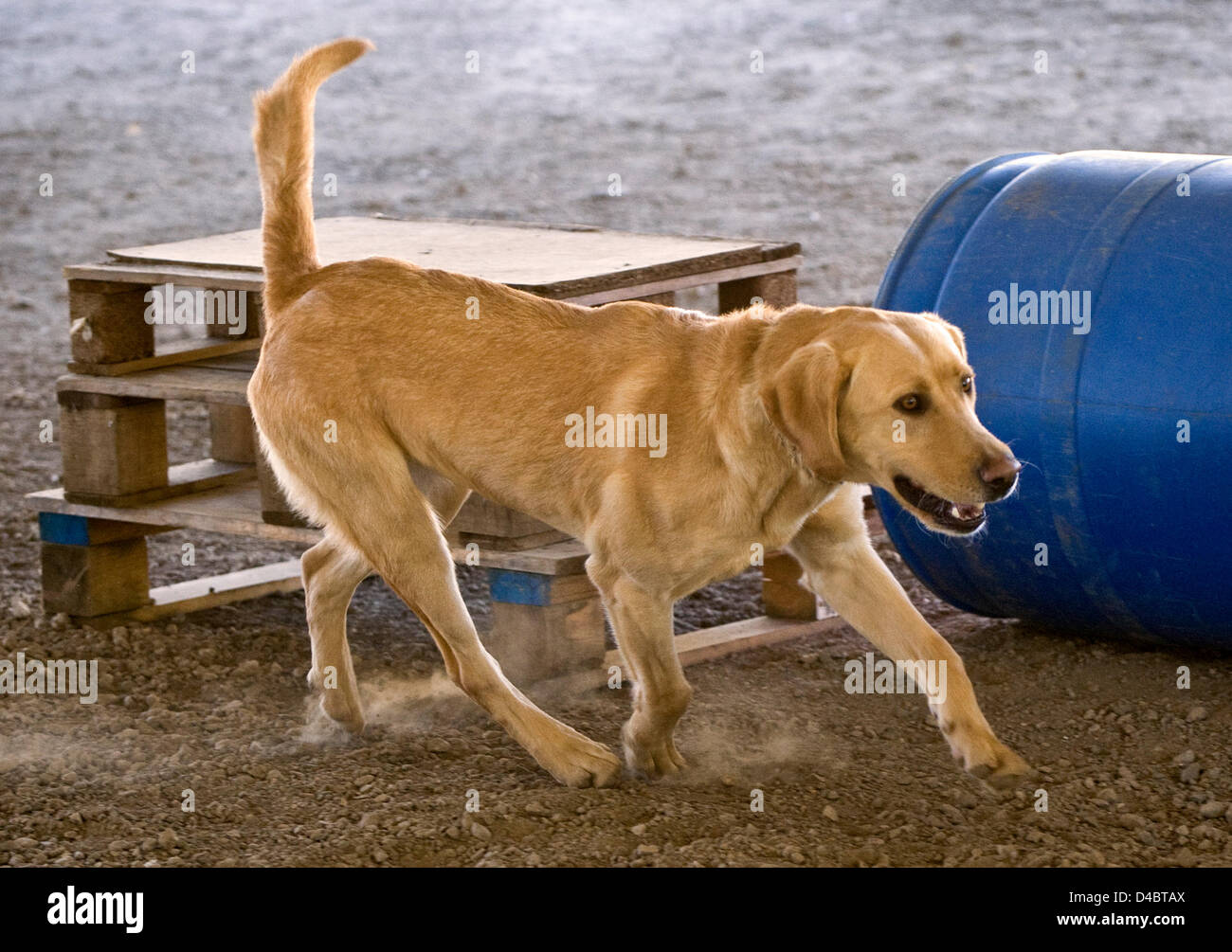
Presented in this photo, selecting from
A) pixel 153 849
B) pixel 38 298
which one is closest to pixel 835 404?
pixel 153 849

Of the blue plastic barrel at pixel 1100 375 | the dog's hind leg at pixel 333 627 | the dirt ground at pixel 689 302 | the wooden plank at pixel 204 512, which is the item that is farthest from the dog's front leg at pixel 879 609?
the wooden plank at pixel 204 512

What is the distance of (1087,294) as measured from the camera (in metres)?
4.40

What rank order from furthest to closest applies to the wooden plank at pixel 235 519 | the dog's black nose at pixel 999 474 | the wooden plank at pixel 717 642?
1. the wooden plank at pixel 717 642
2. the wooden plank at pixel 235 519
3. the dog's black nose at pixel 999 474

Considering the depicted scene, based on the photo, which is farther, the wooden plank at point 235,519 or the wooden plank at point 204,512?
the wooden plank at point 204,512

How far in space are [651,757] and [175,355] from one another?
2.03 meters

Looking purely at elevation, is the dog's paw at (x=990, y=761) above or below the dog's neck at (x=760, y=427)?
below

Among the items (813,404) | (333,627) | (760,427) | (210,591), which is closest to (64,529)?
(210,591)

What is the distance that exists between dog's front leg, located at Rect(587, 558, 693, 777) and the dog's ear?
20.6 inches

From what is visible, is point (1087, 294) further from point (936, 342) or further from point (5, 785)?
point (5, 785)

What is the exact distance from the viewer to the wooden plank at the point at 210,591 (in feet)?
17.8

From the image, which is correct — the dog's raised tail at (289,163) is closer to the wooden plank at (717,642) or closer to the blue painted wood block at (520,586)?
the blue painted wood block at (520,586)

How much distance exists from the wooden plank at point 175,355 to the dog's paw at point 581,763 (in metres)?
1.81

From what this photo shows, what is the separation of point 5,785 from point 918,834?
78.7 inches

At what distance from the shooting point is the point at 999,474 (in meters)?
3.54
